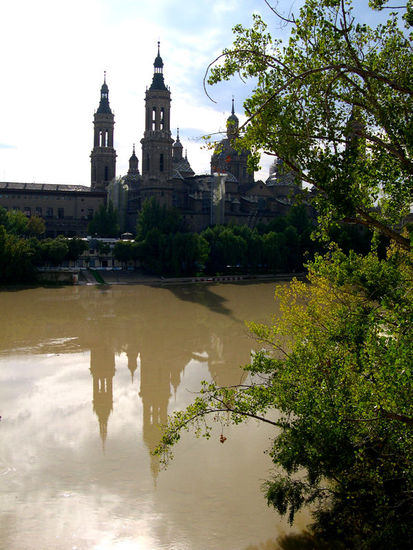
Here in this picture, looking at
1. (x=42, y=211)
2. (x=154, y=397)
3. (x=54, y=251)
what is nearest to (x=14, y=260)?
(x=54, y=251)

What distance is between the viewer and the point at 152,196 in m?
59.8

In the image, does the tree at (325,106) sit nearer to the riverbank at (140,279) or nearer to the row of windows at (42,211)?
the riverbank at (140,279)

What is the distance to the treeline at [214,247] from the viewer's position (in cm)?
5134

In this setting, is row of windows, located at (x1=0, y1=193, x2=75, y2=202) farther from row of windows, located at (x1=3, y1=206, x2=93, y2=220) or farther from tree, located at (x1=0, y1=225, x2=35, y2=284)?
tree, located at (x1=0, y1=225, x2=35, y2=284)

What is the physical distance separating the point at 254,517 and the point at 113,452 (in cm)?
463

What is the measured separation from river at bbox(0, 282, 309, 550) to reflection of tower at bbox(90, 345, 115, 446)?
0.04 m

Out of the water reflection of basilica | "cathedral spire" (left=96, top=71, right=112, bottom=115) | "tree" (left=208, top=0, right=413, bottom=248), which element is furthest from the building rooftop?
"tree" (left=208, top=0, right=413, bottom=248)

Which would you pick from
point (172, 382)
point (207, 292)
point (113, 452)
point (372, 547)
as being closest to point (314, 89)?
point (372, 547)

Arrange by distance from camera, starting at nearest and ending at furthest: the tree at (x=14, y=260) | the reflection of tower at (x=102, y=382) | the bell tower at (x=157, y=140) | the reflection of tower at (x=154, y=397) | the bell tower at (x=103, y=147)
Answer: the reflection of tower at (x=154, y=397) → the reflection of tower at (x=102, y=382) → the tree at (x=14, y=260) → the bell tower at (x=157, y=140) → the bell tower at (x=103, y=147)

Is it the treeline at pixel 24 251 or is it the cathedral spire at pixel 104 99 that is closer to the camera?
the treeline at pixel 24 251

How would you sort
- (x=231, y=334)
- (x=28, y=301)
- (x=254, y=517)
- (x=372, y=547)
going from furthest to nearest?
1. (x=28, y=301)
2. (x=231, y=334)
3. (x=254, y=517)
4. (x=372, y=547)

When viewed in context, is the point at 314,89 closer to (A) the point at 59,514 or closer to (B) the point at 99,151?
(A) the point at 59,514

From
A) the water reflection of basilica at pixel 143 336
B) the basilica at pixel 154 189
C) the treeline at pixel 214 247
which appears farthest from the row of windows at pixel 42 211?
the water reflection of basilica at pixel 143 336

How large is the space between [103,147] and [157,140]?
1695cm
